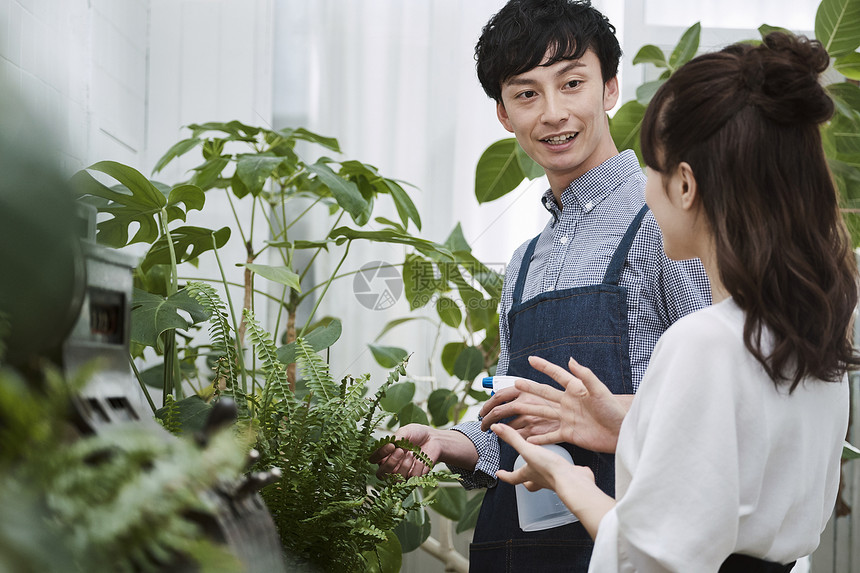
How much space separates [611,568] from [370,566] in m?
0.26

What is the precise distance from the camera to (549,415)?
1.01 meters

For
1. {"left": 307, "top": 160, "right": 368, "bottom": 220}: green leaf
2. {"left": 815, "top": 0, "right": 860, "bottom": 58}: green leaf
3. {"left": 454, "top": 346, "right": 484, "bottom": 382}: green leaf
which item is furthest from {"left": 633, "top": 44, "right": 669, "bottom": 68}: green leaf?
{"left": 307, "top": 160, "right": 368, "bottom": 220}: green leaf

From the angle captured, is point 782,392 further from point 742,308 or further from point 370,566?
point 370,566

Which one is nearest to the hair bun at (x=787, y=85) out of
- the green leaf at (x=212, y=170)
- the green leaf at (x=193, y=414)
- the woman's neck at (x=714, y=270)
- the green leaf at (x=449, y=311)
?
the woman's neck at (x=714, y=270)

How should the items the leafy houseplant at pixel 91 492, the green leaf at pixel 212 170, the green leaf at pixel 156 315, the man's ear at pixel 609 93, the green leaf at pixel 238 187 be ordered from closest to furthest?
1. the leafy houseplant at pixel 91 492
2. the green leaf at pixel 156 315
3. the man's ear at pixel 609 93
4. the green leaf at pixel 212 170
5. the green leaf at pixel 238 187

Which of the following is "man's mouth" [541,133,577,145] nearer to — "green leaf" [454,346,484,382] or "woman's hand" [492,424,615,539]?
"woman's hand" [492,424,615,539]

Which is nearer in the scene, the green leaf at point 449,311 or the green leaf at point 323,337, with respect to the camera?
the green leaf at point 323,337

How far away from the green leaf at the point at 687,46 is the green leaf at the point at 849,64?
353 mm

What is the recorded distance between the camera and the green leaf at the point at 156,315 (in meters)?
0.98

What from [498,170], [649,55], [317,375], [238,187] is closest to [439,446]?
[317,375]

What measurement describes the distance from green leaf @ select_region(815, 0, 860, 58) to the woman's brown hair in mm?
1364

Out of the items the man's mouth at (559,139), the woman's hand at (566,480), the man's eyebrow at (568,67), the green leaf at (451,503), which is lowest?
the green leaf at (451,503)

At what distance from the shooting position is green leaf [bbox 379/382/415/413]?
1964 millimetres

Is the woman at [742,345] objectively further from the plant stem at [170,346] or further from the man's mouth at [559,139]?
the plant stem at [170,346]
